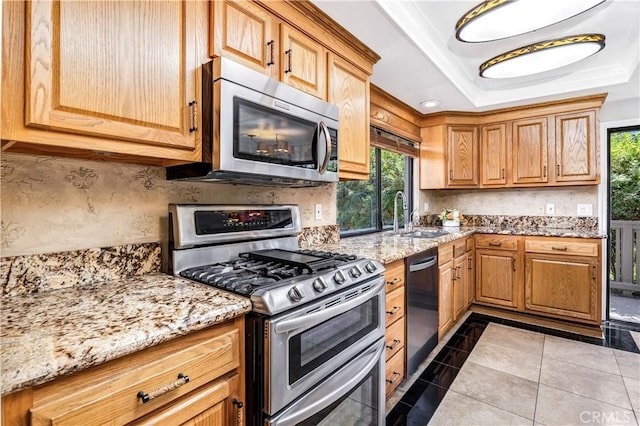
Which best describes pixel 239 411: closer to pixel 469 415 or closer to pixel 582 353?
pixel 469 415

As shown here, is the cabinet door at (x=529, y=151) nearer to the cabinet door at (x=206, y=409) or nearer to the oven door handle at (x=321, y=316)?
the oven door handle at (x=321, y=316)

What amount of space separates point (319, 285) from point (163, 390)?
0.56m

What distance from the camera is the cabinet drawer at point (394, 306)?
184 cm

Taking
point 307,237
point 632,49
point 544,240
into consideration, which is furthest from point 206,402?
point 632,49

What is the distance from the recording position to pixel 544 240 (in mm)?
3076

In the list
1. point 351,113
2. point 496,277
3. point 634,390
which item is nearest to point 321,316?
point 351,113

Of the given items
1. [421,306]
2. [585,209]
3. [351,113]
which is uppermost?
[351,113]

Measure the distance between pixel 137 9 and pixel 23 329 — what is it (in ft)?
3.28

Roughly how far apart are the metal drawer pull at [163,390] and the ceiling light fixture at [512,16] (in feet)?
6.63

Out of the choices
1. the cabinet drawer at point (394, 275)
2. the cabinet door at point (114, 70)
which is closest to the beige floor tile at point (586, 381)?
the cabinet drawer at point (394, 275)

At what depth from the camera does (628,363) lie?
7.59ft

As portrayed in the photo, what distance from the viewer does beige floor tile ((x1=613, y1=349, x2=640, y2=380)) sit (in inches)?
85.2

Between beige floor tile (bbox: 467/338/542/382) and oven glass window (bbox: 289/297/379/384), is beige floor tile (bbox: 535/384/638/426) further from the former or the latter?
oven glass window (bbox: 289/297/379/384)
